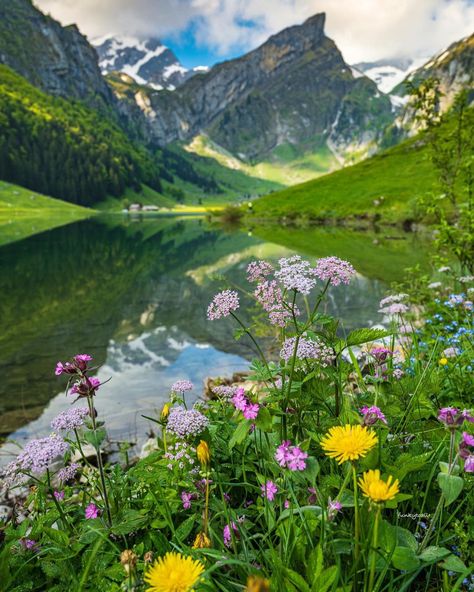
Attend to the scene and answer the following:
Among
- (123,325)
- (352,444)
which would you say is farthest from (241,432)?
(123,325)

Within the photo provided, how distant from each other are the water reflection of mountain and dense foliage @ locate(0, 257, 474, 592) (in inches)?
359

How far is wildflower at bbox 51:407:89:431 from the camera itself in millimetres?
3413

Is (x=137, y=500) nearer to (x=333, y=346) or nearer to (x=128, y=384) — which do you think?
(x=333, y=346)

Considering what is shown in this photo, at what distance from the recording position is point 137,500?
3.63 m

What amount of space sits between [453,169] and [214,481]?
14.0m

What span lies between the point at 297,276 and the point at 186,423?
1.38 meters

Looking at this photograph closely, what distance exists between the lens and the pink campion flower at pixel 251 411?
2658mm

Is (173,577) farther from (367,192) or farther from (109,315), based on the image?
(367,192)

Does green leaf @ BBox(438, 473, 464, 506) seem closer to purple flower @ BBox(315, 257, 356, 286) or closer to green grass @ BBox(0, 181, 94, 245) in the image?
purple flower @ BBox(315, 257, 356, 286)

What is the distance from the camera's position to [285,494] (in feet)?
10.4

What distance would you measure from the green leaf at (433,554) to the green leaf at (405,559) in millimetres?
47

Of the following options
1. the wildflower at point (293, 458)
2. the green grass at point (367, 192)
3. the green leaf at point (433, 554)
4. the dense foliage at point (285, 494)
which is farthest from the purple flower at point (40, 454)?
the green grass at point (367, 192)

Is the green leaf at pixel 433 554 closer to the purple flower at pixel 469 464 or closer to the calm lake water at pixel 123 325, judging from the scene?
the purple flower at pixel 469 464

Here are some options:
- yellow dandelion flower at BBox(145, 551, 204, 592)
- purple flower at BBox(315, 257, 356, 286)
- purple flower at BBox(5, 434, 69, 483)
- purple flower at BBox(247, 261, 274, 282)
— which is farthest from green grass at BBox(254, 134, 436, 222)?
yellow dandelion flower at BBox(145, 551, 204, 592)
